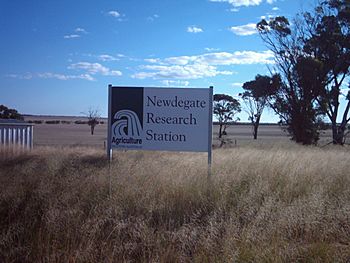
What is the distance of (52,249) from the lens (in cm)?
481

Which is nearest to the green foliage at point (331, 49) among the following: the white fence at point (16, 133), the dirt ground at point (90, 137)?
the dirt ground at point (90, 137)

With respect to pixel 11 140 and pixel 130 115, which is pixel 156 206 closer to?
pixel 130 115

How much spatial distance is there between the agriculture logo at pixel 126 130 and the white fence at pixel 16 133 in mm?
11914

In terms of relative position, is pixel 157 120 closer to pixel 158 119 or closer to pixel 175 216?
pixel 158 119

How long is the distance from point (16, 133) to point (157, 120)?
14.1 m

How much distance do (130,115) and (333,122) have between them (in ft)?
78.9

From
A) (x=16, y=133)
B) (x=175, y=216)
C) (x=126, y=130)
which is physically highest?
(x=126, y=130)

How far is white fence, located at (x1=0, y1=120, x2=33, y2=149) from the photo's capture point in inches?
781

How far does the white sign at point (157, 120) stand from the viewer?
9070 millimetres

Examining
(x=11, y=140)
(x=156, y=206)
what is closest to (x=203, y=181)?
(x=156, y=206)

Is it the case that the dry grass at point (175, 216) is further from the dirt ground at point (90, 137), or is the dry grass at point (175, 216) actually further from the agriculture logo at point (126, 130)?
the dirt ground at point (90, 137)

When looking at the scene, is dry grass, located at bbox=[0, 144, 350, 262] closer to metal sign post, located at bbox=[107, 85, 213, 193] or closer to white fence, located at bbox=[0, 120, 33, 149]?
metal sign post, located at bbox=[107, 85, 213, 193]

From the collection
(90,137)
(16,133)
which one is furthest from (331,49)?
(90,137)

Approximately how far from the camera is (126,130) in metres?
9.17
